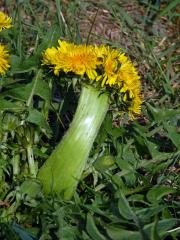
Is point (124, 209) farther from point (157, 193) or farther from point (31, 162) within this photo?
point (31, 162)

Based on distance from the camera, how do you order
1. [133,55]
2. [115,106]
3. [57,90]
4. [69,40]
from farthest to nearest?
[133,55], [69,40], [57,90], [115,106]

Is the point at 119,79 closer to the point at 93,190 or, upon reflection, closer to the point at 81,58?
the point at 81,58

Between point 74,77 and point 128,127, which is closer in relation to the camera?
point 74,77

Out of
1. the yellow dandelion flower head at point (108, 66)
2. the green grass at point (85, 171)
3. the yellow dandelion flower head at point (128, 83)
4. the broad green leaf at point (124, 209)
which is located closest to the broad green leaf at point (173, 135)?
the green grass at point (85, 171)

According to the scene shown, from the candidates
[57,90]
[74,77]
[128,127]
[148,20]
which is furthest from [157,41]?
[74,77]

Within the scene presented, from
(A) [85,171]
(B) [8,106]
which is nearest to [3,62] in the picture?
(B) [8,106]

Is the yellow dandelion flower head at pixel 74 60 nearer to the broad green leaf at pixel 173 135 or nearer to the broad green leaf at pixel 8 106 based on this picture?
the broad green leaf at pixel 8 106

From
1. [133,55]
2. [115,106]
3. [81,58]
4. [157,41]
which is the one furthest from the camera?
[157,41]

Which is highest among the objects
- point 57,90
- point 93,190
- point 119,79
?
point 119,79
